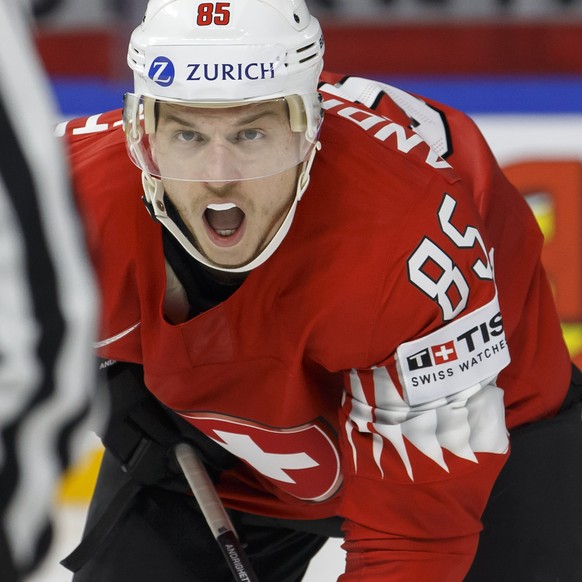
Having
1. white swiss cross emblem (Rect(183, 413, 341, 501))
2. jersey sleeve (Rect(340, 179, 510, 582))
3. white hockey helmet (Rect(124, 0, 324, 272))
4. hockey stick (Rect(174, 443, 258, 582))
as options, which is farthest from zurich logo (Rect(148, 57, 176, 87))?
hockey stick (Rect(174, 443, 258, 582))

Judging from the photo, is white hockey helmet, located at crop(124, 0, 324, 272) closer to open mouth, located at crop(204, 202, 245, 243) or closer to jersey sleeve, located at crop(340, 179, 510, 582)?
open mouth, located at crop(204, 202, 245, 243)

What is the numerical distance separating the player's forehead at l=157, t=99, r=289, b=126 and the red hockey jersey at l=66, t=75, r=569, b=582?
74mm

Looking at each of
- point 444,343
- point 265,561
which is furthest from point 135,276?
point 265,561

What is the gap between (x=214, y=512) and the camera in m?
1.77

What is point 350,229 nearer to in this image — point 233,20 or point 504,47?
point 233,20

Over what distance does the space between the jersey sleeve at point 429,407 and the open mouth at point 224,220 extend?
0.57 ft

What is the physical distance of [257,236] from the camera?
145 centimetres

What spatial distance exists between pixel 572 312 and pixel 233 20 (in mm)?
1419

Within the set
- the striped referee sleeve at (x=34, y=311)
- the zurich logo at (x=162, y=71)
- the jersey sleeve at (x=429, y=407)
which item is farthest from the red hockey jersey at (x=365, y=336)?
the striped referee sleeve at (x=34, y=311)

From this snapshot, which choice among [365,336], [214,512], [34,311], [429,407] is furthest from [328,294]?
[34,311]

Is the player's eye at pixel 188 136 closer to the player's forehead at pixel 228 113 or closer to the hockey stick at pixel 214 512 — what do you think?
the player's forehead at pixel 228 113

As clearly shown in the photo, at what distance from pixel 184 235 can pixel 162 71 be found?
0.17 metres

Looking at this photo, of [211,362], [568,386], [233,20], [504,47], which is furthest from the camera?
[504,47]

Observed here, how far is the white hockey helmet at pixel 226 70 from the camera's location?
141 centimetres
